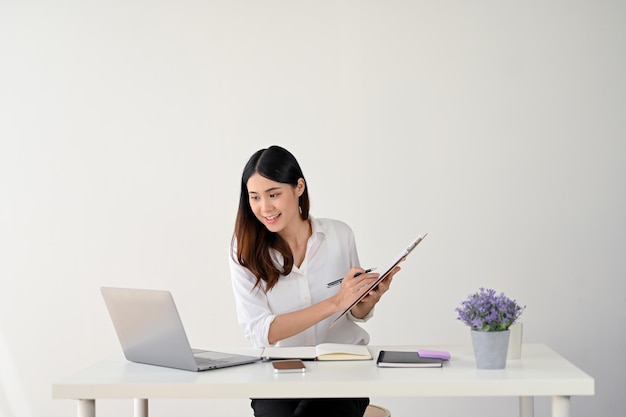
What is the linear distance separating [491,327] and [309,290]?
87cm

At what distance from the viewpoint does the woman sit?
269 centimetres

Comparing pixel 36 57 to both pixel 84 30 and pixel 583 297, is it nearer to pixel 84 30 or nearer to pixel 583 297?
pixel 84 30

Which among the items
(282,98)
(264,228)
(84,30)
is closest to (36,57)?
(84,30)

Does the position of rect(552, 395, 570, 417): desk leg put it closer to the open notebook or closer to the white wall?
the open notebook

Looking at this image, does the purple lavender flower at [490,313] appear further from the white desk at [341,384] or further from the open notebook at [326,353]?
the open notebook at [326,353]

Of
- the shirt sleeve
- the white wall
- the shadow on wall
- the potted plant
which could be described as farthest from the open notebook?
the shadow on wall

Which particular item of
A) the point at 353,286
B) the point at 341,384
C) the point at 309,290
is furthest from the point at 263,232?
the point at 341,384

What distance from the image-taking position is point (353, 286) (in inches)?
99.3

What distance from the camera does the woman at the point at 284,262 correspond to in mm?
2694

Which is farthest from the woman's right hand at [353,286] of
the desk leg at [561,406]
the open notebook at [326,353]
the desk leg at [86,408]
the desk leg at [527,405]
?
the desk leg at [86,408]

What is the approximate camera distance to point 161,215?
417cm

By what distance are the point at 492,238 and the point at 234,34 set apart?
1.65 metres

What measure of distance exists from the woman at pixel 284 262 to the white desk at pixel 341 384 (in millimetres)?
572

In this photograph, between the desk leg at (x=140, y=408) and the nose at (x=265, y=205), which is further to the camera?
the nose at (x=265, y=205)
